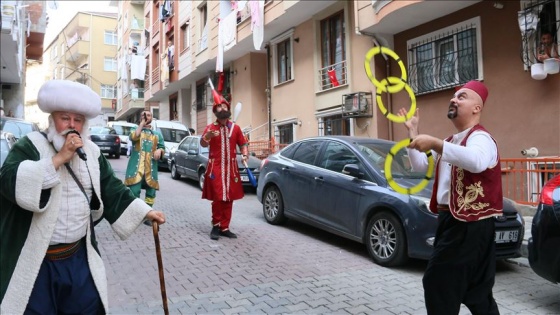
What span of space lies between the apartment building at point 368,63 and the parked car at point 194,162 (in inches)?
123

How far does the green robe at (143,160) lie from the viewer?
7.19 metres

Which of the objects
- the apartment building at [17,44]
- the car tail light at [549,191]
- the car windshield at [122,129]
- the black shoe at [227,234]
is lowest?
the black shoe at [227,234]

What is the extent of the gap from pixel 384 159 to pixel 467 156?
363 centimetres

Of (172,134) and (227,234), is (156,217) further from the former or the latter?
(172,134)

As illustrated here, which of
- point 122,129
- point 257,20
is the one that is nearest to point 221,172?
point 257,20

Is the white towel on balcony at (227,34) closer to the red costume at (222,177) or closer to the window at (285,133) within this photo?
the window at (285,133)

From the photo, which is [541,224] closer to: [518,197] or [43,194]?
[43,194]

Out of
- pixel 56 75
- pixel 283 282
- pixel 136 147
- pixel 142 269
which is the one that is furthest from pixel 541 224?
pixel 56 75

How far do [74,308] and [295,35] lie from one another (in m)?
14.3

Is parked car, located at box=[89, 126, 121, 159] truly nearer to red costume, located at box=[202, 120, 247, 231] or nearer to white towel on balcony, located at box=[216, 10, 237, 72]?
white towel on balcony, located at box=[216, 10, 237, 72]

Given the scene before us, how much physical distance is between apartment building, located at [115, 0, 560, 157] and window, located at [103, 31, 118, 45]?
107 feet

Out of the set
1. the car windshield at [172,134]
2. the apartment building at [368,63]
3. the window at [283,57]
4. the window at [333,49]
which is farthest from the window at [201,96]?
the window at [333,49]

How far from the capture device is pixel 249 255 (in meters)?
5.84

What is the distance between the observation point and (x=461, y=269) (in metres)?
2.77
